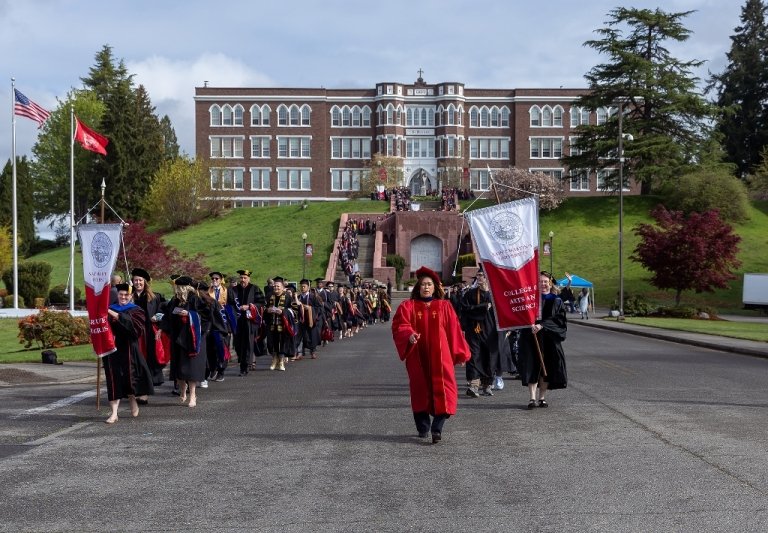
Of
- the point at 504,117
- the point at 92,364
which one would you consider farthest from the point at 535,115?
the point at 92,364

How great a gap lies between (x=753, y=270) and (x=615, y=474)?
56.9 meters

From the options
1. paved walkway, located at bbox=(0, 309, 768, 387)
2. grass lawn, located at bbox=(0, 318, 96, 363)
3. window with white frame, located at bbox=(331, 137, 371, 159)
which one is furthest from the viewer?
window with white frame, located at bbox=(331, 137, 371, 159)

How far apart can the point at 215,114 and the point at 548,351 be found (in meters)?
91.2

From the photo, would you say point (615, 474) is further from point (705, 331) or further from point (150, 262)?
point (150, 262)

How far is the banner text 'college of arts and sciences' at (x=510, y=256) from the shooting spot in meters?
12.5

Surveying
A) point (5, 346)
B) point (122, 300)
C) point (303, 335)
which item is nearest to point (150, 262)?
point (5, 346)

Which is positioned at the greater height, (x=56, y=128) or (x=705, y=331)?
(x=56, y=128)

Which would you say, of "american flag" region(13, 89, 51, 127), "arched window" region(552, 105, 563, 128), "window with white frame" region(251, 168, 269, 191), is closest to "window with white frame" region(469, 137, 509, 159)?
"arched window" region(552, 105, 563, 128)

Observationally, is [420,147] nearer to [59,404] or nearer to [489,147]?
[489,147]

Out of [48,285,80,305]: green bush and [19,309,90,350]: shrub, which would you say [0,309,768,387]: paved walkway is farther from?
[48,285,80,305]: green bush

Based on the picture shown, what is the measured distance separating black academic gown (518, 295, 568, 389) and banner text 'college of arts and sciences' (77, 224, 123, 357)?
207 inches

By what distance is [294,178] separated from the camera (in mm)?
100625

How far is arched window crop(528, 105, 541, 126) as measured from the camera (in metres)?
101

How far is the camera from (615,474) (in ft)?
26.4
